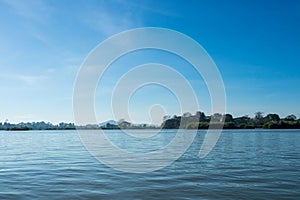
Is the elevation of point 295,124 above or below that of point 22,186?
above

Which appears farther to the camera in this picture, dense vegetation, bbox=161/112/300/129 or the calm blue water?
dense vegetation, bbox=161/112/300/129

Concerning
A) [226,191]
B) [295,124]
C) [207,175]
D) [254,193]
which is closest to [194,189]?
[226,191]

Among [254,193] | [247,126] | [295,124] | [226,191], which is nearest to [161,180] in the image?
[226,191]

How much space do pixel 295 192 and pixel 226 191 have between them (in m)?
2.45

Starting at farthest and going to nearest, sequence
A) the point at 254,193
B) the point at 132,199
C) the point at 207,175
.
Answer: the point at 207,175 → the point at 254,193 → the point at 132,199

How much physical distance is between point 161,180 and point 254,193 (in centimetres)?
414

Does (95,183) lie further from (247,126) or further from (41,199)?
(247,126)

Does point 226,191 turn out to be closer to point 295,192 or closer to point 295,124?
point 295,192

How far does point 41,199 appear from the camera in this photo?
1041 centimetres

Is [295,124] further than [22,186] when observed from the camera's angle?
Yes

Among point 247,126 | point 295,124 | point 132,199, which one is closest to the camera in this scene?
point 132,199

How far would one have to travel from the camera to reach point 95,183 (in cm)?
1309

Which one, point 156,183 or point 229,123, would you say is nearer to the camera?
point 156,183

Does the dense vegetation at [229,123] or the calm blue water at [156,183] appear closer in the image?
the calm blue water at [156,183]
